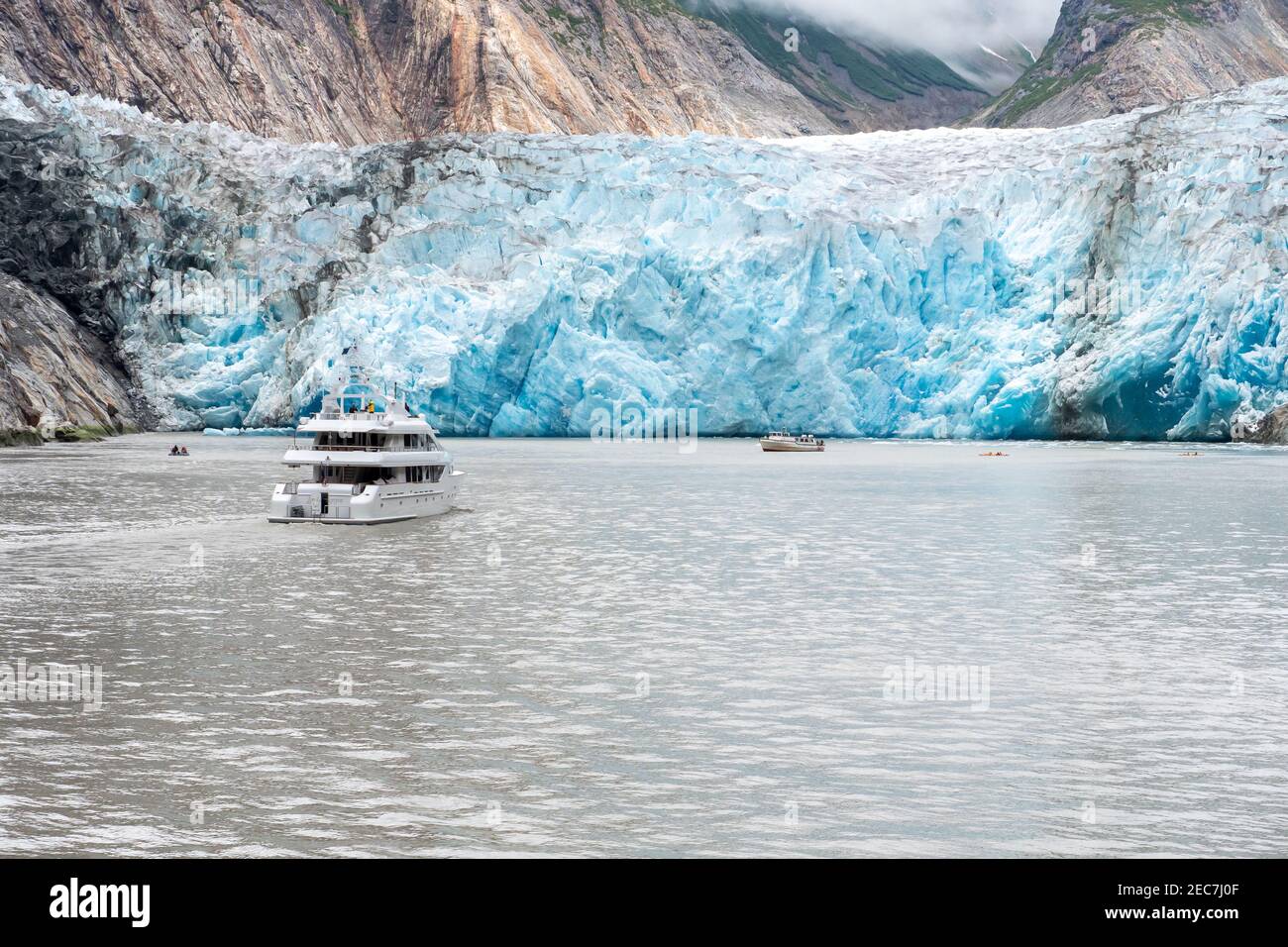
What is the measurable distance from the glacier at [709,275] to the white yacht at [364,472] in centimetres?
2763

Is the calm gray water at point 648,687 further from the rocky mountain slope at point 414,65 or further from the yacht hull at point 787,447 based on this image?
the rocky mountain slope at point 414,65

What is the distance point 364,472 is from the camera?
99.3 feet

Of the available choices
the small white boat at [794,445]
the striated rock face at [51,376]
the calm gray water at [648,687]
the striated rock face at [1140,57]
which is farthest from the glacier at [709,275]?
the striated rock face at [1140,57]

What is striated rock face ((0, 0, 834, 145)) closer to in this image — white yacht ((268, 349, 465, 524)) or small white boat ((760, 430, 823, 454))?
small white boat ((760, 430, 823, 454))

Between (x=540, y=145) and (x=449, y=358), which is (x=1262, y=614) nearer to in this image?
(x=449, y=358)

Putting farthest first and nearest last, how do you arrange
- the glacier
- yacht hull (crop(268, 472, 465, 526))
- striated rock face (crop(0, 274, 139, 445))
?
1. striated rock face (crop(0, 274, 139, 445))
2. the glacier
3. yacht hull (crop(268, 472, 465, 526))

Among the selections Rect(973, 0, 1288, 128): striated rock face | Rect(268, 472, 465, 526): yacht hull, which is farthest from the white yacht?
Rect(973, 0, 1288, 128): striated rock face

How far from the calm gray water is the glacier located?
2995 centimetres

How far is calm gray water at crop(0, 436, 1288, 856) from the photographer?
28.8 feet

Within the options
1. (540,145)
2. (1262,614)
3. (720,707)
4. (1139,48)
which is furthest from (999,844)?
(1139,48)

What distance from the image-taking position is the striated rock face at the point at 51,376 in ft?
192

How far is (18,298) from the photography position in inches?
2564

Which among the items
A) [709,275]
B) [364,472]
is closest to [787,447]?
[709,275]

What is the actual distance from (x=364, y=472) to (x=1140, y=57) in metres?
143
